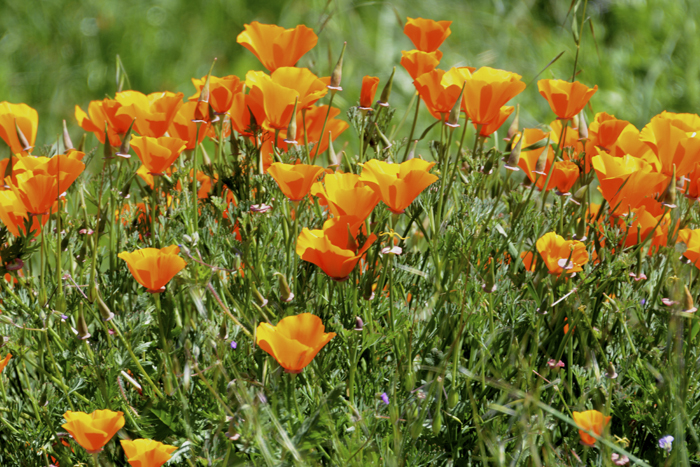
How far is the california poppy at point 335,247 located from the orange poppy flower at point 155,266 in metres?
0.18

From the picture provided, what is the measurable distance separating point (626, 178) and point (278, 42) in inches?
28.7

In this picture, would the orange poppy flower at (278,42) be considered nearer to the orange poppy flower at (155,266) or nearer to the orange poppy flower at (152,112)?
the orange poppy flower at (152,112)

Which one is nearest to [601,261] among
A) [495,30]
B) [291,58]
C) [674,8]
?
[291,58]

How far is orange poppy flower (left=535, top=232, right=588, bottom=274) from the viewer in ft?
3.52

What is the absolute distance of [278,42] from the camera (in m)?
1.38

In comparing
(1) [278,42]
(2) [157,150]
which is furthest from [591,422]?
(1) [278,42]

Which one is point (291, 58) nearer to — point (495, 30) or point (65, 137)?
point (65, 137)

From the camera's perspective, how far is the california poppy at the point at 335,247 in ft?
3.18

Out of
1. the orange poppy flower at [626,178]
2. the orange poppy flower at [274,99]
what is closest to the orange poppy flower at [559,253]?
the orange poppy flower at [626,178]

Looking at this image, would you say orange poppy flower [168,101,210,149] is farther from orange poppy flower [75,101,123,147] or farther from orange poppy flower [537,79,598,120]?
orange poppy flower [537,79,598,120]

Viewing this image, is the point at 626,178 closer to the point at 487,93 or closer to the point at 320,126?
the point at 487,93

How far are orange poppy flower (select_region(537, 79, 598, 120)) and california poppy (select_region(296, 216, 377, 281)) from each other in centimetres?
54

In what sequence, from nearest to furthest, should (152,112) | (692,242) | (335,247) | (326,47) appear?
1. (335,247)
2. (692,242)
3. (152,112)
4. (326,47)

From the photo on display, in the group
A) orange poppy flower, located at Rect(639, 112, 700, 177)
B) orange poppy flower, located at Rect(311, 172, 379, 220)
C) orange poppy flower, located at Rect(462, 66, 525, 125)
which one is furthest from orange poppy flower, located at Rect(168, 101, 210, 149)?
orange poppy flower, located at Rect(639, 112, 700, 177)
